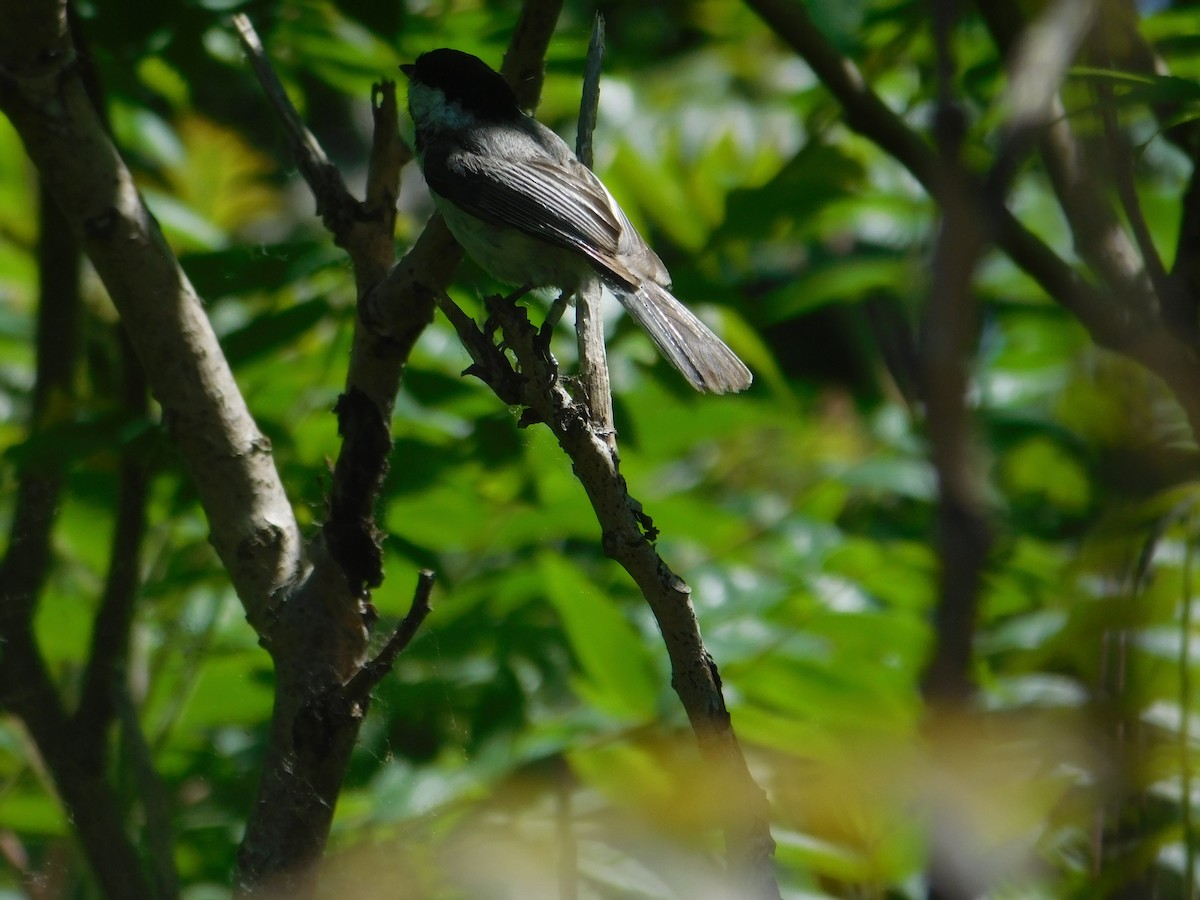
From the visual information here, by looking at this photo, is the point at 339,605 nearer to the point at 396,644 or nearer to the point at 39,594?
the point at 396,644

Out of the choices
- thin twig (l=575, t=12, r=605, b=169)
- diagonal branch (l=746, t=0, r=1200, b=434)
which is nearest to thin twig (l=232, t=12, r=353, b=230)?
thin twig (l=575, t=12, r=605, b=169)

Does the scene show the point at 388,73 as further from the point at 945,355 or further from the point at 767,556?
the point at 945,355

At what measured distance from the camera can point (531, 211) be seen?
9.21ft

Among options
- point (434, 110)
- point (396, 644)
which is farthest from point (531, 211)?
point (396, 644)

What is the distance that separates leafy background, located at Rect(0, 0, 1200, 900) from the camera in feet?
6.44

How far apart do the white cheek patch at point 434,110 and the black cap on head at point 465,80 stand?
0.02 meters

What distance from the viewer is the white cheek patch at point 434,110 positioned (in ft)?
10.3

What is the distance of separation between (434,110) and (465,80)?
0.27 m

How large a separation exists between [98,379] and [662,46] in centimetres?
319

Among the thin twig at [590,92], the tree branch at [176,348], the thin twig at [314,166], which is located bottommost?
the tree branch at [176,348]

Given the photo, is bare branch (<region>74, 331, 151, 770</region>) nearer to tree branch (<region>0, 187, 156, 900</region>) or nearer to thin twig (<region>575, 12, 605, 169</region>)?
tree branch (<region>0, 187, 156, 900</region>)

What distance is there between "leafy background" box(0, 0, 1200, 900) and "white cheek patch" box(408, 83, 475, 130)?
11 centimetres

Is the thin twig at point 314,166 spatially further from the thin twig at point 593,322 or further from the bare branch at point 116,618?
the bare branch at point 116,618

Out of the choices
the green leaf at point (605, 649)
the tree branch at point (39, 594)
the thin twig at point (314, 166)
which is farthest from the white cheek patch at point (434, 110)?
the green leaf at point (605, 649)
